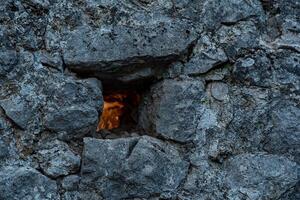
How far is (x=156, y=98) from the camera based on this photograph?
2020 mm

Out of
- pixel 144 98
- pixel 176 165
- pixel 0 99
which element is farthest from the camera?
pixel 144 98

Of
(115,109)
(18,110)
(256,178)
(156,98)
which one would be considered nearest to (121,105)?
(115,109)

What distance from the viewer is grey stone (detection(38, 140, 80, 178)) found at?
6.14 ft

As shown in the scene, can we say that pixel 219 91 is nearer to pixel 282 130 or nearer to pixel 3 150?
pixel 282 130

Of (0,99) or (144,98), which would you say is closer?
(0,99)

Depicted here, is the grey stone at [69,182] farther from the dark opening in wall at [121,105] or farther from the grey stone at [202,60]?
the grey stone at [202,60]

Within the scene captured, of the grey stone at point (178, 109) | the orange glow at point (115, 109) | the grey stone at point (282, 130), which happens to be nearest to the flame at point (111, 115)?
the orange glow at point (115, 109)

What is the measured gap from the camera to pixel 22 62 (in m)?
1.87

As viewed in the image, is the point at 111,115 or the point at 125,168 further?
the point at 111,115

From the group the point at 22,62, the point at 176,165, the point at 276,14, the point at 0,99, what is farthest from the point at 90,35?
the point at 276,14

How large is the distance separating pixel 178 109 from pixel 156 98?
0.11 meters

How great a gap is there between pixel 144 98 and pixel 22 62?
0.53 m

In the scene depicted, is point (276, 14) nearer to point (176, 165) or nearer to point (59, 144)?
point (176, 165)

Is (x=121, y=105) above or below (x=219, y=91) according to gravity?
below
